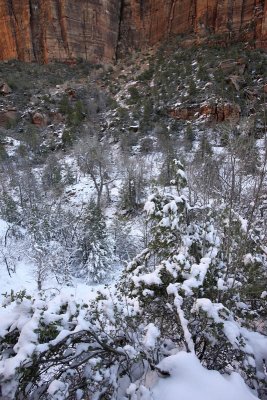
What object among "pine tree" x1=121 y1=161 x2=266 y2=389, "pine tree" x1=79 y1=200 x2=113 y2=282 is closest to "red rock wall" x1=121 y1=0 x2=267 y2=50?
"pine tree" x1=79 y1=200 x2=113 y2=282

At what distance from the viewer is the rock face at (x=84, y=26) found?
56.0m

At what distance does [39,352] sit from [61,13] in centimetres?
6770

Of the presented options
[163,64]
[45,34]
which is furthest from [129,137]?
[45,34]

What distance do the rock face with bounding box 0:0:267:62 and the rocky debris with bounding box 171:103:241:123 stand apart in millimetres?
24082

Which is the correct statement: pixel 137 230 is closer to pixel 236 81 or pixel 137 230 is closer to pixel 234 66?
pixel 236 81

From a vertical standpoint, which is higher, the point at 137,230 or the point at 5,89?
the point at 5,89

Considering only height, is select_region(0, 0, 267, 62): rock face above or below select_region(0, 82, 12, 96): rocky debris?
above

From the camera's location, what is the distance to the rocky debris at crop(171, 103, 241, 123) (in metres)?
32.5

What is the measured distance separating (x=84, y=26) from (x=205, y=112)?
38026 millimetres

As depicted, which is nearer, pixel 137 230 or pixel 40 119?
pixel 137 230

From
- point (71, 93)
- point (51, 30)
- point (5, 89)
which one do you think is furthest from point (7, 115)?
point (51, 30)

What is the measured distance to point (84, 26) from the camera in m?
57.6

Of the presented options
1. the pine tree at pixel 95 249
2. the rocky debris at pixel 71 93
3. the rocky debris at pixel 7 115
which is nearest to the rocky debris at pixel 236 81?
the pine tree at pixel 95 249

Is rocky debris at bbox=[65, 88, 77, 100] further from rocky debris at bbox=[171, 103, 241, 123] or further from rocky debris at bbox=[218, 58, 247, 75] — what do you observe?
rocky debris at bbox=[218, 58, 247, 75]
